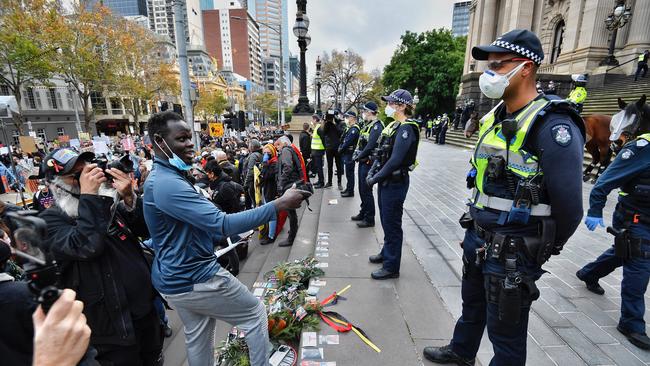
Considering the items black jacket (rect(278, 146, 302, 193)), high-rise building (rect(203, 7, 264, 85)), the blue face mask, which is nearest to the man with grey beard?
the blue face mask

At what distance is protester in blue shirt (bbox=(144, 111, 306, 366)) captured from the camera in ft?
5.99

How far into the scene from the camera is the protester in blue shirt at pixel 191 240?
183 centimetres

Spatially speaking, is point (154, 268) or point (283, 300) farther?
point (283, 300)

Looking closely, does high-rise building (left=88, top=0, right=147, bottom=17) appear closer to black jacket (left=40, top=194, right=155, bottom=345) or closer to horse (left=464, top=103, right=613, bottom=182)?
horse (left=464, top=103, right=613, bottom=182)

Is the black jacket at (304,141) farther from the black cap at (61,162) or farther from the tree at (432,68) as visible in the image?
the tree at (432,68)

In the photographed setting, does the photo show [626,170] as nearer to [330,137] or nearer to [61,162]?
[61,162]

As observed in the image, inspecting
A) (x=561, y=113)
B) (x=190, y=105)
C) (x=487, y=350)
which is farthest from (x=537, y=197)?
(x=190, y=105)

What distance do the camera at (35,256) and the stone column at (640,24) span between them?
2287 centimetres

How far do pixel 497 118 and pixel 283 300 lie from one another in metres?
2.61

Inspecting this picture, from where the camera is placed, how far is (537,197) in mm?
1656

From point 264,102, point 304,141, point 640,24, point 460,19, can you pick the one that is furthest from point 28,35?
point 460,19

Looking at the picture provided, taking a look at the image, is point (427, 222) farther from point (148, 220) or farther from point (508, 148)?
point (148, 220)

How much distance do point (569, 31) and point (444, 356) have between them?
23002 mm

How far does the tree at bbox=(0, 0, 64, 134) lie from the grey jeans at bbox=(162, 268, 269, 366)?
24049 millimetres
